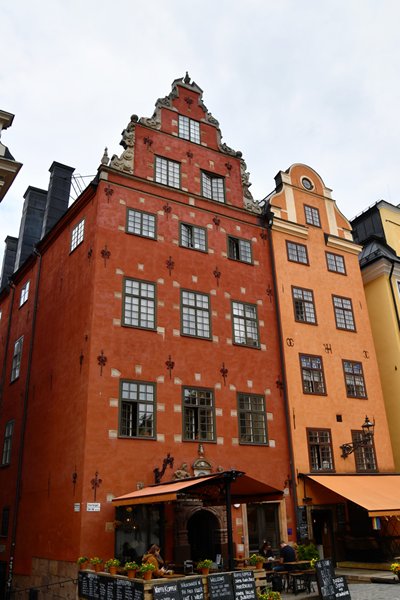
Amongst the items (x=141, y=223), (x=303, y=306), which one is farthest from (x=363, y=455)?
(x=141, y=223)

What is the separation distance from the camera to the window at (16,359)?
22422 millimetres

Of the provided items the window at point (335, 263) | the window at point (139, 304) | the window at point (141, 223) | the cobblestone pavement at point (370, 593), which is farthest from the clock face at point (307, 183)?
the cobblestone pavement at point (370, 593)

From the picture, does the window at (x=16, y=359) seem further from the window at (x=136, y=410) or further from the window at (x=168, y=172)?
the window at (x=168, y=172)

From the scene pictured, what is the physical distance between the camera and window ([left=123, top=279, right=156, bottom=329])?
17016 millimetres

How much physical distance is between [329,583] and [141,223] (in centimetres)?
1231

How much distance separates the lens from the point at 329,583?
12.7m

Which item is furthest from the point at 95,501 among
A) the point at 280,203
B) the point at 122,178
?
the point at 280,203

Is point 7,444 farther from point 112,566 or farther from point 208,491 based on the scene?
point 208,491

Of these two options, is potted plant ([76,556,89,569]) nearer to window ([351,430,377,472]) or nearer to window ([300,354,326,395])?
window ([300,354,326,395])

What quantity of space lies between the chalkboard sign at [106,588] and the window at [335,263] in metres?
16.0

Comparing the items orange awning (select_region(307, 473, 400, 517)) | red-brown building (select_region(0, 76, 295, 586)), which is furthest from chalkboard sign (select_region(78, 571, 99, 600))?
orange awning (select_region(307, 473, 400, 517))

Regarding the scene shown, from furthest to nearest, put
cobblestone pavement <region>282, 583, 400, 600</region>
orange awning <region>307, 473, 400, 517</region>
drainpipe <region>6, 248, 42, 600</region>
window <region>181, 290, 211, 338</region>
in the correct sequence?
1. window <region>181, 290, 211, 338</region>
2. drainpipe <region>6, 248, 42, 600</region>
3. orange awning <region>307, 473, 400, 517</region>
4. cobblestone pavement <region>282, 583, 400, 600</region>

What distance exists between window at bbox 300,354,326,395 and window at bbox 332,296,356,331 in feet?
8.15

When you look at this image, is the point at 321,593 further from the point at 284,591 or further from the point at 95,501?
the point at 95,501
